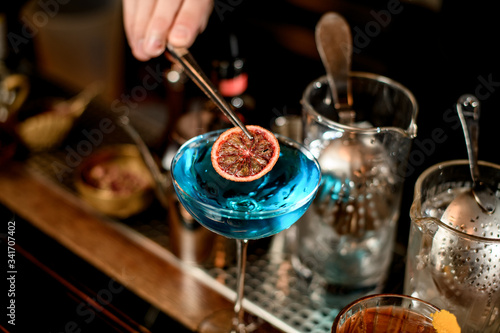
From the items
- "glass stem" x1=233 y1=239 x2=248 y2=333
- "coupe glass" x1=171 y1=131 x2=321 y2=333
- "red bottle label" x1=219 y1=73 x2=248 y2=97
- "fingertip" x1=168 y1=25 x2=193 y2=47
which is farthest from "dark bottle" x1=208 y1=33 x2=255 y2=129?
"glass stem" x1=233 y1=239 x2=248 y2=333

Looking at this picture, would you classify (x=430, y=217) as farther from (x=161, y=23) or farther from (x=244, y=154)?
(x=161, y=23)

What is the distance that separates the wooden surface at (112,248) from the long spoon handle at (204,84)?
1.52 feet

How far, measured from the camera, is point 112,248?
51.9 inches

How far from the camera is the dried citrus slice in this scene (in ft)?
2.97

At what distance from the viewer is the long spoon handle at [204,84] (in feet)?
3.10

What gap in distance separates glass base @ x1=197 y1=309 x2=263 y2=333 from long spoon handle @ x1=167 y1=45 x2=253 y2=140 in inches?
17.5

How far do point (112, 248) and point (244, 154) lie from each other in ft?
1.87

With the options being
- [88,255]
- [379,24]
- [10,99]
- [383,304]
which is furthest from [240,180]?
[379,24]

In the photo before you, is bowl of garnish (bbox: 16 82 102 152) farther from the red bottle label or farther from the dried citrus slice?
the dried citrus slice

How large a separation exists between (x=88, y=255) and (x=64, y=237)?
0.33ft

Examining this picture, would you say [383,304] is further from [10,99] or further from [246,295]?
[10,99]

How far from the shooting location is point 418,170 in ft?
5.36

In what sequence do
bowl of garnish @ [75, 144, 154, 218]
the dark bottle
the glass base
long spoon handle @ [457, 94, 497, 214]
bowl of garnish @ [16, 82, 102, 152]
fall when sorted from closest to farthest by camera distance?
long spoon handle @ [457, 94, 497, 214], the glass base, the dark bottle, bowl of garnish @ [75, 144, 154, 218], bowl of garnish @ [16, 82, 102, 152]

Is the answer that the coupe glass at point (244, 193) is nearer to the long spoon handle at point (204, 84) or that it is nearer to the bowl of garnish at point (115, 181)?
the long spoon handle at point (204, 84)
